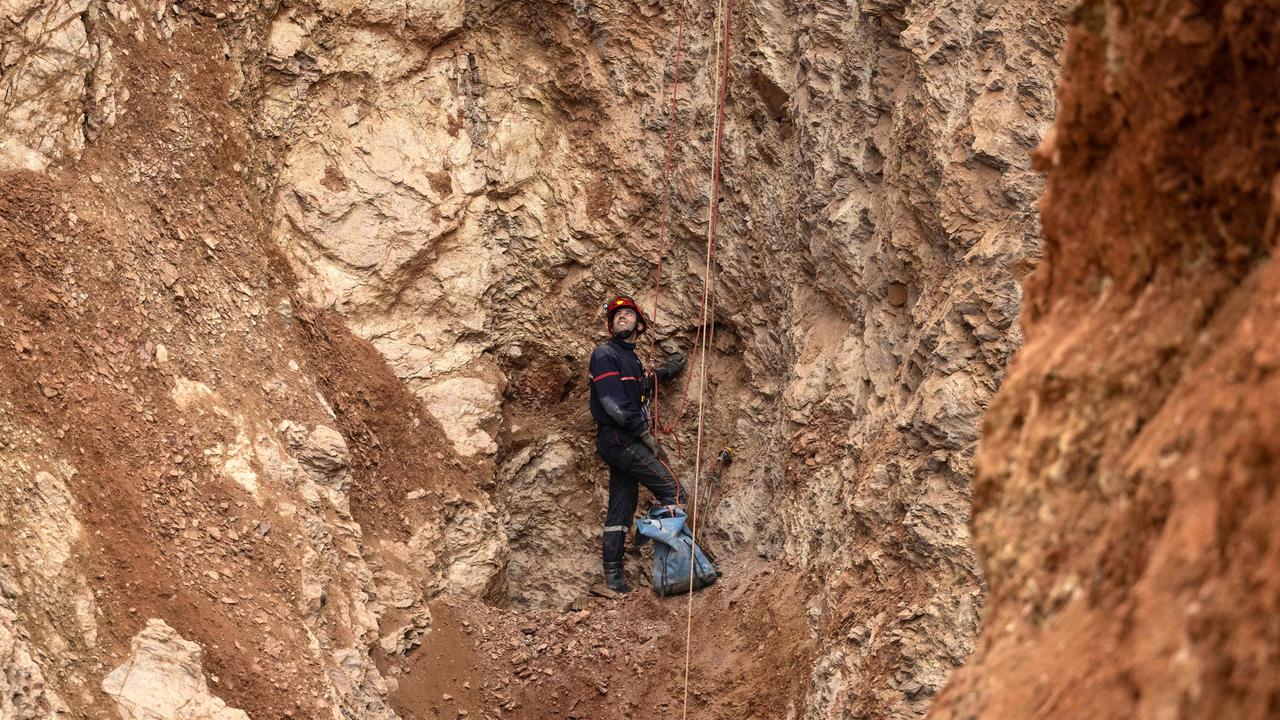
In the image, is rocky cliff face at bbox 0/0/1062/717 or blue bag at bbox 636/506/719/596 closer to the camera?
rocky cliff face at bbox 0/0/1062/717

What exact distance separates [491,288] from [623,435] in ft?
5.39

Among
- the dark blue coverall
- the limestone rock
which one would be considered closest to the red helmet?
the dark blue coverall

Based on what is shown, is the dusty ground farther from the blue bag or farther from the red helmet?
the red helmet

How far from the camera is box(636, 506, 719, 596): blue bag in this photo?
29.0 feet

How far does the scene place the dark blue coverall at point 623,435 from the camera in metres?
9.28

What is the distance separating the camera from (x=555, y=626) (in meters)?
8.77

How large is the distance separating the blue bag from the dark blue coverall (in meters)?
0.46

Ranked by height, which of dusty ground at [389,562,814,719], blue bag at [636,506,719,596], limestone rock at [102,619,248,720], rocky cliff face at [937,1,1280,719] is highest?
rocky cliff face at [937,1,1280,719]

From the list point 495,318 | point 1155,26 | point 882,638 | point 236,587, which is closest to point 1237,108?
point 1155,26

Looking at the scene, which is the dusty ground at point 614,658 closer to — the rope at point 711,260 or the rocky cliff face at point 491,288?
the rocky cliff face at point 491,288

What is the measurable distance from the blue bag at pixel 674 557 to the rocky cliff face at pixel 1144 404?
20.4ft

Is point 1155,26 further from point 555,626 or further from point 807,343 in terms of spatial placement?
point 555,626

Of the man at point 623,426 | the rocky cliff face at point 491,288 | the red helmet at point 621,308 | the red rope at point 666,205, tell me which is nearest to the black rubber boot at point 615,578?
the man at point 623,426

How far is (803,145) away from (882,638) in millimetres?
3624
